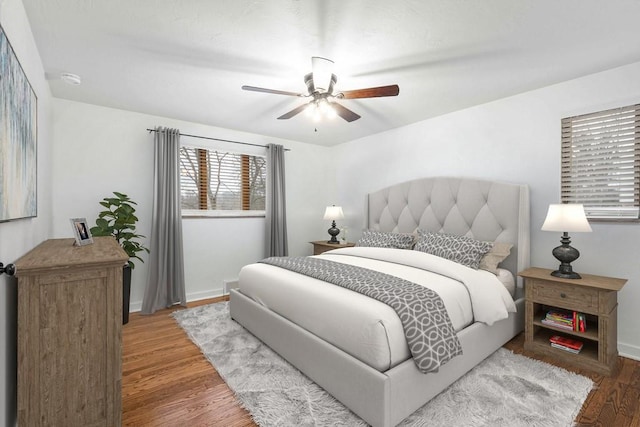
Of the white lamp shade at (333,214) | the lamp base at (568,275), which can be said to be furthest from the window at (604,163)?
the white lamp shade at (333,214)

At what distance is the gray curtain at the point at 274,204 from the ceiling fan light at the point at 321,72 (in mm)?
2428

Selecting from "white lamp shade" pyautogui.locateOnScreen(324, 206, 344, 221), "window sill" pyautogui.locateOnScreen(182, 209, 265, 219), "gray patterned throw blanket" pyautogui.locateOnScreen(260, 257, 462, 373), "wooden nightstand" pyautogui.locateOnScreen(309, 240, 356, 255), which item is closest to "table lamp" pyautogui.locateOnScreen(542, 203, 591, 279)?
"gray patterned throw blanket" pyautogui.locateOnScreen(260, 257, 462, 373)

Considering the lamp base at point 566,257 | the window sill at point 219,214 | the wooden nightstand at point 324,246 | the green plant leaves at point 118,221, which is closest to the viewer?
the lamp base at point 566,257

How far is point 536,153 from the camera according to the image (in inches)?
118

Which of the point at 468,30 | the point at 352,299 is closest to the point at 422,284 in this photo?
the point at 352,299

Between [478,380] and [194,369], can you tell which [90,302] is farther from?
[478,380]

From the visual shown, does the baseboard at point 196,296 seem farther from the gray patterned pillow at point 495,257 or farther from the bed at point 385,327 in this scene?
the gray patterned pillow at point 495,257

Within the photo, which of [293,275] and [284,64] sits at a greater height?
[284,64]

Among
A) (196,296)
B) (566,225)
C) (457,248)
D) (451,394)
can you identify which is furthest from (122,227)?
(566,225)

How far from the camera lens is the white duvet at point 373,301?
1.71 metres

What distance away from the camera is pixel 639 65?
7.97 ft

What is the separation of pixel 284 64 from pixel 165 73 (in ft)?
3.52

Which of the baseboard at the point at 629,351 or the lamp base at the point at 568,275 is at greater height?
the lamp base at the point at 568,275

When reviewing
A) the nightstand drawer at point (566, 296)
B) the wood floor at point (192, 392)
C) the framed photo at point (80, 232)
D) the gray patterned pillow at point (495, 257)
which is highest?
the framed photo at point (80, 232)
